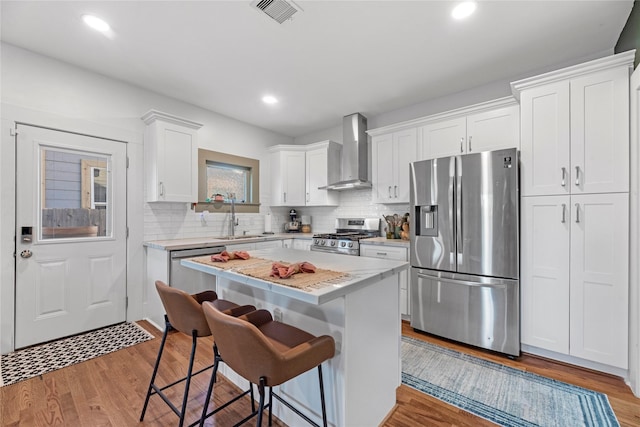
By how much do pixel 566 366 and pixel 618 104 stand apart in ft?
6.93

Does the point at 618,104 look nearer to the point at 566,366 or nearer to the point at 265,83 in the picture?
the point at 566,366

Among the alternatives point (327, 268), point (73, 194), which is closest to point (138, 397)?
point (327, 268)

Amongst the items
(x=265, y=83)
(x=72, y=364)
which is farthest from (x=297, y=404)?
(x=265, y=83)

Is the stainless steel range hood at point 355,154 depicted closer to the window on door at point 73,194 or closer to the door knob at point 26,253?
the window on door at point 73,194

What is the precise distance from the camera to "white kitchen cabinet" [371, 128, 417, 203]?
353 centimetres

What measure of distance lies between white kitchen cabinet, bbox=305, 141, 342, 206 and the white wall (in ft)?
3.87

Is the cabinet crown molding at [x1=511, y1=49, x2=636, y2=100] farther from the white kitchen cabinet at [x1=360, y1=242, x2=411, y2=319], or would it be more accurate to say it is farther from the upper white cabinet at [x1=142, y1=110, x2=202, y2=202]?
the upper white cabinet at [x1=142, y1=110, x2=202, y2=202]

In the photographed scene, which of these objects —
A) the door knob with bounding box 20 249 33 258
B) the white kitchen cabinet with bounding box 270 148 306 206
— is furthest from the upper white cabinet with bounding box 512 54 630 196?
the door knob with bounding box 20 249 33 258

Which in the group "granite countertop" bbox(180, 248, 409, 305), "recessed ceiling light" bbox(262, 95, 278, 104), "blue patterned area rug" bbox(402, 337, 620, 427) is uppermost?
"recessed ceiling light" bbox(262, 95, 278, 104)

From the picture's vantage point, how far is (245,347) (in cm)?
110

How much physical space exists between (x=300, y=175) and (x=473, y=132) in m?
2.64

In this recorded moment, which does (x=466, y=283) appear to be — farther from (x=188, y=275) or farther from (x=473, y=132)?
(x=188, y=275)

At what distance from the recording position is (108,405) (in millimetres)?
1827

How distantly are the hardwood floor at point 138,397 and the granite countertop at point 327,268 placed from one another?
917mm
